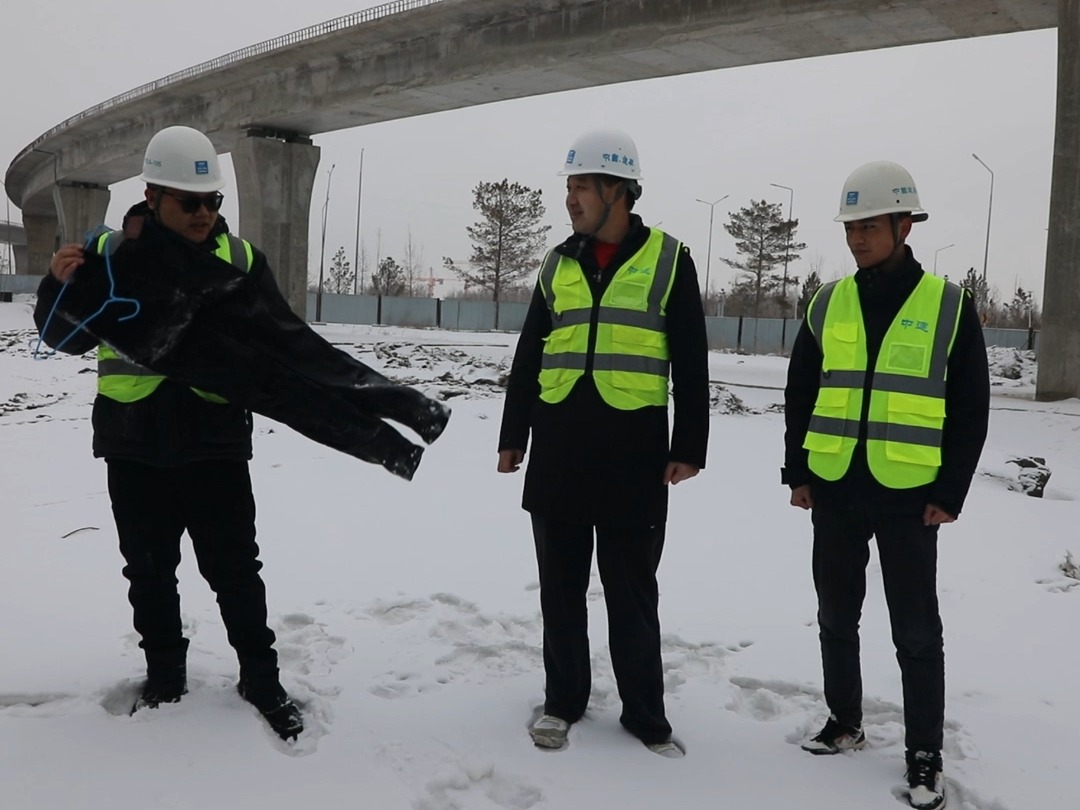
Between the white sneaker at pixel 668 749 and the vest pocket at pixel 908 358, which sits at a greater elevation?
the vest pocket at pixel 908 358

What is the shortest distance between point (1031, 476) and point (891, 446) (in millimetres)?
5839

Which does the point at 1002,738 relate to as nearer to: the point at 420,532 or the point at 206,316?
the point at 206,316

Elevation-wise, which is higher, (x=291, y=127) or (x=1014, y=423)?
(x=291, y=127)

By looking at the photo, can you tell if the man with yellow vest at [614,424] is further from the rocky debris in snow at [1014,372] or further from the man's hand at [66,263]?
the rocky debris in snow at [1014,372]

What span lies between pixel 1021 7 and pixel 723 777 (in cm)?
1675

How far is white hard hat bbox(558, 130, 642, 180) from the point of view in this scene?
11.1ft

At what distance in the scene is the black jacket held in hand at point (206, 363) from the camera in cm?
314

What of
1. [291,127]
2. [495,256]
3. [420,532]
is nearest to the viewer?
[420,532]

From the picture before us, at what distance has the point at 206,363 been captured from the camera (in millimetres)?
3209

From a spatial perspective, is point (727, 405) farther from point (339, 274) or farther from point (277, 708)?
point (339, 274)

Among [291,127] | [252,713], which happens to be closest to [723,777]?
[252,713]

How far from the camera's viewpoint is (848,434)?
10.7 ft

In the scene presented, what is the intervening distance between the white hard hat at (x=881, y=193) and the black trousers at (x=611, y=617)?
1.38 m

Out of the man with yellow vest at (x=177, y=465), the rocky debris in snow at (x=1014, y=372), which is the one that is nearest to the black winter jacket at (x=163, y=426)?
the man with yellow vest at (x=177, y=465)
